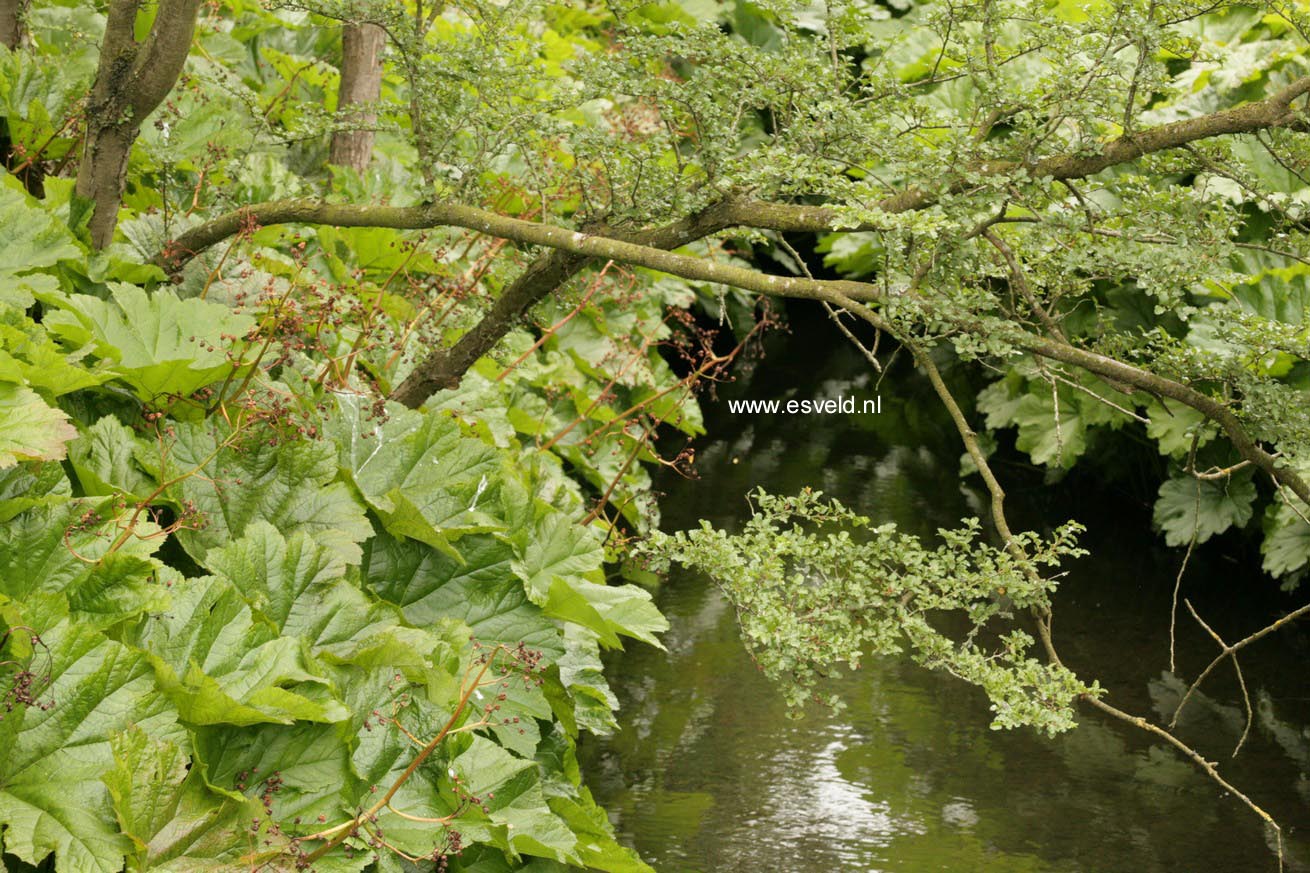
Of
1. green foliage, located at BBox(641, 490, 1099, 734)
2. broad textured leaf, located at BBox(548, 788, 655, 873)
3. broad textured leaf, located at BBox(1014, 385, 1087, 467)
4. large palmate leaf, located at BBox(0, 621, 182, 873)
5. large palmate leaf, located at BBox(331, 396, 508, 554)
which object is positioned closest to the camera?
large palmate leaf, located at BBox(0, 621, 182, 873)

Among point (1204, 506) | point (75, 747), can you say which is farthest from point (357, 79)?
point (1204, 506)

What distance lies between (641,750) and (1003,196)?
219cm

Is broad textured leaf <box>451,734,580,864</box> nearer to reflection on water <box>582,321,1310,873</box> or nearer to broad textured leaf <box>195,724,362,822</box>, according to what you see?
broad textured leaf <box>195,724,362,822</box>

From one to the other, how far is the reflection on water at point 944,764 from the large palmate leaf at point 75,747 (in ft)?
5.65

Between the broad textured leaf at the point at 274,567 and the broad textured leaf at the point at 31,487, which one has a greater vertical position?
the broad textured leaf at the point at 31,487

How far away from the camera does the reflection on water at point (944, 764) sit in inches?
139

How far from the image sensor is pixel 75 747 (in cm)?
194

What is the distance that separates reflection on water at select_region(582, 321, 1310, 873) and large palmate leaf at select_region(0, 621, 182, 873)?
1.72 meters

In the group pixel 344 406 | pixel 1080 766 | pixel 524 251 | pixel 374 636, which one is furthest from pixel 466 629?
pixel 1080 766

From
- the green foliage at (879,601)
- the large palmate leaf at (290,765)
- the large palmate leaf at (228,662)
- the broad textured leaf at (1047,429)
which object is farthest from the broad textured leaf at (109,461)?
the broad textured leaf at (1047,429)

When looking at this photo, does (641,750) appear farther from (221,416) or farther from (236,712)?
(236,712)

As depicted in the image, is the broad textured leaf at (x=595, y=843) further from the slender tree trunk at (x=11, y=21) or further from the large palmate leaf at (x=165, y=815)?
the slender tree trunk at (x=11, y=21)

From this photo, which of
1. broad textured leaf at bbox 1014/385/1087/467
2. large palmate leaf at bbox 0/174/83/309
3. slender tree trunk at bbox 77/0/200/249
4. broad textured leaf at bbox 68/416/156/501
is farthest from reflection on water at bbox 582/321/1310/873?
slender tree trunk at bbox 77/0/200/249

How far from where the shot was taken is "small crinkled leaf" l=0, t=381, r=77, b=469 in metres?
2.07
